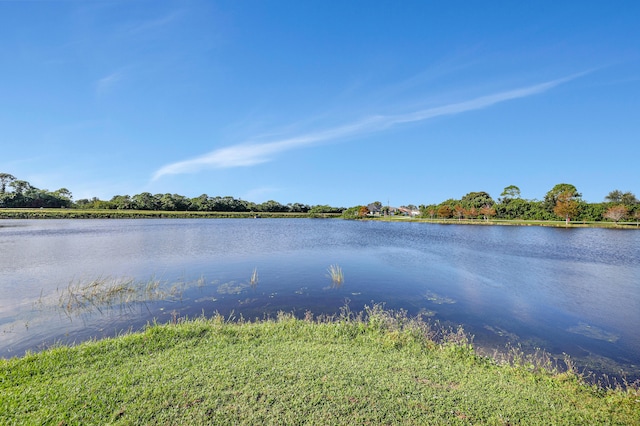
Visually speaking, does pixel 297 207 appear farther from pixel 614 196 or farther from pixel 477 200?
pixel 614 196

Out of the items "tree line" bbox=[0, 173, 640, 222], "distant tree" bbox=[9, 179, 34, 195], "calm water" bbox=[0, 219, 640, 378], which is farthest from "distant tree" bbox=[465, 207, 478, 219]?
"distant tree" bbox=[9, 179, 34, 195]

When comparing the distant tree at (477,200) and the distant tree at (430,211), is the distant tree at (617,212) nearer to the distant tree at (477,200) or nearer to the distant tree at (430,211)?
the distant tree at (477,200)

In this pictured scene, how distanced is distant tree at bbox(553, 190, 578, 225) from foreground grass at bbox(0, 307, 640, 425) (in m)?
86.7

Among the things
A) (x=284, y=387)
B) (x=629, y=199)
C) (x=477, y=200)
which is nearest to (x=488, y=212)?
(x=477, y=200)

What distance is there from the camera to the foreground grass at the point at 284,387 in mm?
4805

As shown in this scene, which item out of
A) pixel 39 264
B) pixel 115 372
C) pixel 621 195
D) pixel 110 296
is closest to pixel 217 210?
pixel 39 264

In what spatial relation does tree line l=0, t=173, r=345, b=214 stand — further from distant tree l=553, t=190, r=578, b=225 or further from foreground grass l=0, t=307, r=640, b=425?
foreground grass l=0, t=307, r=640, b=425

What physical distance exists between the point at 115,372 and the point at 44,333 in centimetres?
624

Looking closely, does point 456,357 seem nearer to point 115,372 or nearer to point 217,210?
point 115,372

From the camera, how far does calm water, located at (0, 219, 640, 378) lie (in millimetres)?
10180

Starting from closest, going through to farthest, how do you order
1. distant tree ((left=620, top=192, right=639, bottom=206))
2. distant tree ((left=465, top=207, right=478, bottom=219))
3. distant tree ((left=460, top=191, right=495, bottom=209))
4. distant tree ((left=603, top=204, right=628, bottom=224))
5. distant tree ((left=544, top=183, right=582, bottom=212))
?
distant tree ((left=603, top=204, right=628, bottom=224)) < distant tree ((left=620, top=192, right=639, bottom=206)) < distant tree ((left=544, top=183, right=582, bottom=212)) < distant tree ((left=465, top=207, right=478, bottom=219)) < distant tree ((left=460, top=191, right=495, bottom=209))

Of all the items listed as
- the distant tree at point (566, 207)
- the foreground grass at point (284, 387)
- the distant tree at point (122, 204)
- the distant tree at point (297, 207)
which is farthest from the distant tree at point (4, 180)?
the distant tree at point (566, 207)

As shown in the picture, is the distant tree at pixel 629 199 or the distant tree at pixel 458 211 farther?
the distant tree at pixel 458 211

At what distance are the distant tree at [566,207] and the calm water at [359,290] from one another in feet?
184
